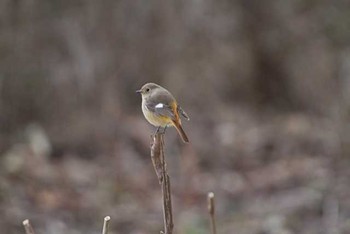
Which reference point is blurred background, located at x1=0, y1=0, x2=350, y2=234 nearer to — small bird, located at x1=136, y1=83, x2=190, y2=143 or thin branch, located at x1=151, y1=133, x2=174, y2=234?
small bird, located at x1=136, y1=83, x2=190, y2=143

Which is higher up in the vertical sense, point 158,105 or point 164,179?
point 158,105

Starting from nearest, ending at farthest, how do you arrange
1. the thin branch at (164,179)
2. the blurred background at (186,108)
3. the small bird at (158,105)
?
1. the thin branch at (164,179)
2. the small bird at (158,105)
3. the blurred background at (186,108)

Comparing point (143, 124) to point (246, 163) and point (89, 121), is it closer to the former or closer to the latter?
point (89, 121)

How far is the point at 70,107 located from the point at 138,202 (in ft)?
6.07

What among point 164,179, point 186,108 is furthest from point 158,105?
point 186,108

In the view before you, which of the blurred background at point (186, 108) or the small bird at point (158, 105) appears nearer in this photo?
the small bird at point (158, 105)

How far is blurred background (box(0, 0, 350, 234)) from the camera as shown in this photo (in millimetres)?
6727

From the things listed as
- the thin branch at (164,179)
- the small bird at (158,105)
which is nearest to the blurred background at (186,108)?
the small bird at (158,105)

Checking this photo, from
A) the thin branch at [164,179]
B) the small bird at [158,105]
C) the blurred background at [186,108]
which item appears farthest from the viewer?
the blurred background at [186,108]

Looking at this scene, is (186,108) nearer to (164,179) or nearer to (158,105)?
(158,105)

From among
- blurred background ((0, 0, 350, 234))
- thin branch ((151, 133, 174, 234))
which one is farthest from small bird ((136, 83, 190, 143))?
blurred background ((0, 0, 350, 234))

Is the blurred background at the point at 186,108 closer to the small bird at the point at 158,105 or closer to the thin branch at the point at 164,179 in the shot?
the small bird at the point at 158,105

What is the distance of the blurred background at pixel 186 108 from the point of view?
22.1ft

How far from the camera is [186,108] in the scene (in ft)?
30.3
